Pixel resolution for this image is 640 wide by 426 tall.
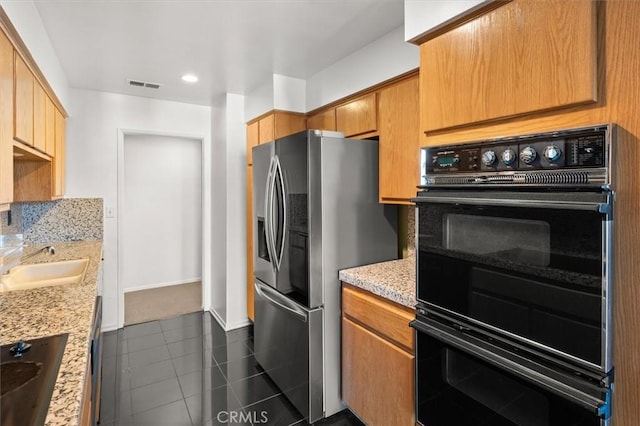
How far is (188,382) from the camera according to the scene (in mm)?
2502

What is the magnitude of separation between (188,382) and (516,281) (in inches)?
92.4

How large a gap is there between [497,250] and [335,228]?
1037 millimetres

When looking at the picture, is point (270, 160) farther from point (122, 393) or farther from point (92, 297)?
point (122, 393)

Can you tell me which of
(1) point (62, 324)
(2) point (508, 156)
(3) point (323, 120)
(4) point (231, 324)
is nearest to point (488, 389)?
(2) point (508, 156)

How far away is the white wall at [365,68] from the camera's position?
6.69 feet

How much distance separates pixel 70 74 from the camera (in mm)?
2895

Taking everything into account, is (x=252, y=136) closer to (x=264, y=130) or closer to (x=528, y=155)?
(x=264, y=130)

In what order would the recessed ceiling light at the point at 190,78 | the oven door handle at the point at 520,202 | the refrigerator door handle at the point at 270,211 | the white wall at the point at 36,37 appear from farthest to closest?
1. the recessed ceiling light at the point at 190,78
2. the refrigerator door handle at the point at 270,211
3. the white wall at the point at 36,37
4. the oven door handle at the point at 520,202

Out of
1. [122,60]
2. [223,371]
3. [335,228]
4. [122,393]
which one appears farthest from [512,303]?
[122,60]

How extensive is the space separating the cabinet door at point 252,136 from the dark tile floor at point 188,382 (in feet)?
5.80

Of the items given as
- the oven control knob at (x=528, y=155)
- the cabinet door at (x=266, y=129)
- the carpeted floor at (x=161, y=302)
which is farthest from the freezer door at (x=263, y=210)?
the carpeted floor at (x=161, y=302)

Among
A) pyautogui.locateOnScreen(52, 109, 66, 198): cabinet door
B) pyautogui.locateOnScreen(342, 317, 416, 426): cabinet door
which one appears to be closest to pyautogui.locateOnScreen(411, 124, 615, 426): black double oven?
pyautogui.locateOnScreen(342, 317, 416, 426): cabinet door

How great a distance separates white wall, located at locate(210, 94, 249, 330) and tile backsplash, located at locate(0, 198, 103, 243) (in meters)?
1.21

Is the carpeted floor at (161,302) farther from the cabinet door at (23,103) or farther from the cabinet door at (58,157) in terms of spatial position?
the cabinet door at (23,103)
